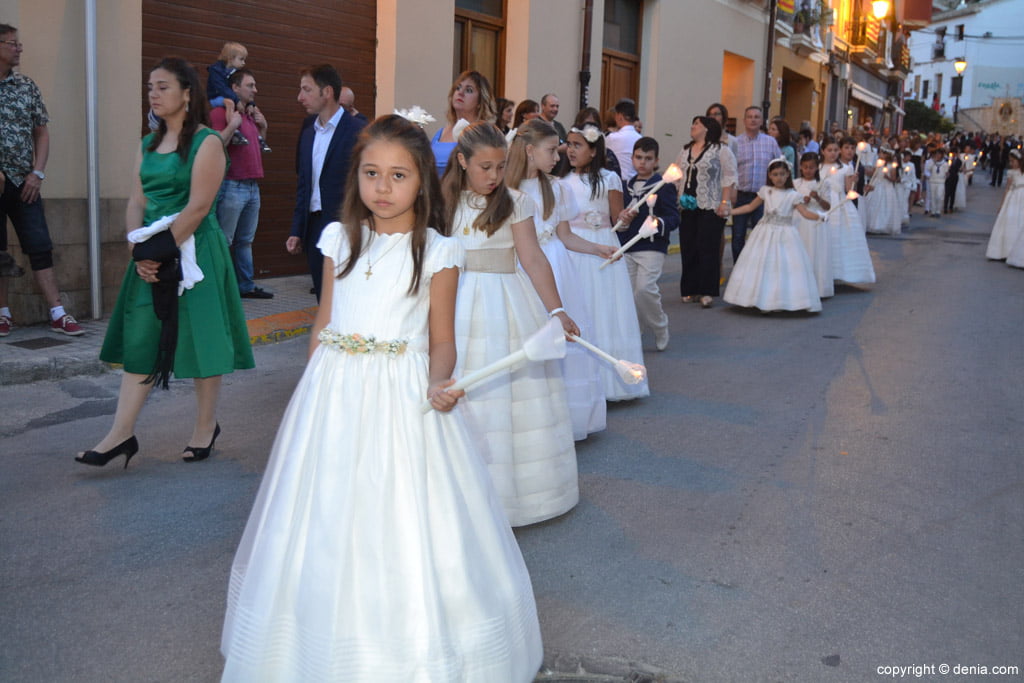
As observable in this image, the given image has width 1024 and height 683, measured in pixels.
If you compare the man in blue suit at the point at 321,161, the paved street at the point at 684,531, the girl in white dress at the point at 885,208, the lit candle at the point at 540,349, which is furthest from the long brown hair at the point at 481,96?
the girl in white dress at the point at 885,208

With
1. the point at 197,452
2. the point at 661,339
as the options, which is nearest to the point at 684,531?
the point at 197,452

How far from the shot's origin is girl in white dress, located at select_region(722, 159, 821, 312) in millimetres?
10672

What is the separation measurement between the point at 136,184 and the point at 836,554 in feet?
12.1

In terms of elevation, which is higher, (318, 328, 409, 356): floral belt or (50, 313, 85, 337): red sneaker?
(318, 328, 409, 356): floral belt

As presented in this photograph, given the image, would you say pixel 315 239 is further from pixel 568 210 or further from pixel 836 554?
pixel 836 554

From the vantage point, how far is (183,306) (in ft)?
16.4

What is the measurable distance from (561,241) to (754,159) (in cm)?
748

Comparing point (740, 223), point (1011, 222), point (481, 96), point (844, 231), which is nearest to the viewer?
point (481, 96)

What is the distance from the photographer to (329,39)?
1095cm

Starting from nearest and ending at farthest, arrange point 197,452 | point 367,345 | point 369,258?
point 367,345 → point 369,258 → point 197,452

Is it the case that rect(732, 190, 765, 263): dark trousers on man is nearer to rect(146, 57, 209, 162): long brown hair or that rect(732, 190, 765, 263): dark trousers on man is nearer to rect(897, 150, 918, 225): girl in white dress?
rect(146, 57, 209, 162): long brown hair

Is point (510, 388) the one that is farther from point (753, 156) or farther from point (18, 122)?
point (753, 156)

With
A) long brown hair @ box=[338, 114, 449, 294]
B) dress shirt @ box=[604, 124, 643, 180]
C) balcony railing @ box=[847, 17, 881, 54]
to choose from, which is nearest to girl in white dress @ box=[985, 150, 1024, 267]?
dress shirt @ box=[604, 124, 643, 180]

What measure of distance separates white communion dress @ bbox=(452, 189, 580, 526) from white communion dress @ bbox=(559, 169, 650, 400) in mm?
1920
